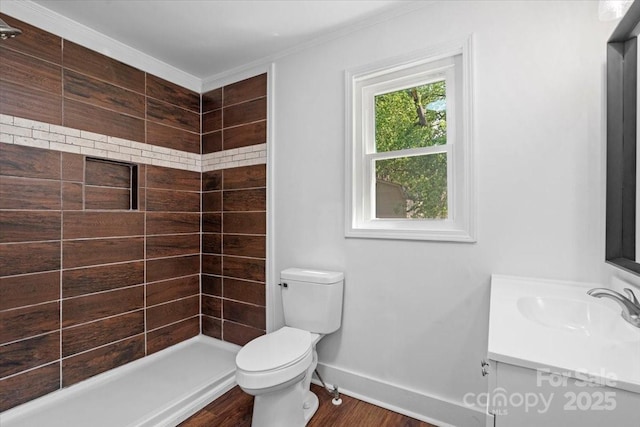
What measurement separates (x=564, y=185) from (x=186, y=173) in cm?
255

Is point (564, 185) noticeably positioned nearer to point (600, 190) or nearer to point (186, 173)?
point (600, 190)

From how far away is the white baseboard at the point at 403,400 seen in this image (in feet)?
5.35

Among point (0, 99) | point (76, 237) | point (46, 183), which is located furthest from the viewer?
point (76, 237)

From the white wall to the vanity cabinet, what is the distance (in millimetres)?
902

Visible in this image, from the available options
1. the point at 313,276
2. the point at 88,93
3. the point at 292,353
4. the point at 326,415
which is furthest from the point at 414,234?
the point at 88,93

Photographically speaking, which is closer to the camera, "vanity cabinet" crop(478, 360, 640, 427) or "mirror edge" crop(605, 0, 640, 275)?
"vanity cabinet" crop(478, 360, 640, 427)

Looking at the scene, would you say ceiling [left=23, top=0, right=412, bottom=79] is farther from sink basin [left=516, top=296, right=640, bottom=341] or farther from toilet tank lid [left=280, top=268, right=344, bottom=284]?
sink basin [left=516, top=296, right=640, bottom=341]

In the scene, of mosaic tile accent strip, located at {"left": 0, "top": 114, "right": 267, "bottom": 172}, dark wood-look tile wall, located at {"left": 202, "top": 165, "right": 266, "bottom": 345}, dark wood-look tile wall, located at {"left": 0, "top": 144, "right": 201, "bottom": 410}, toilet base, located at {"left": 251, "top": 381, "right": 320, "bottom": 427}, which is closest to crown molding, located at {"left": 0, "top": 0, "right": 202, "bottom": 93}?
mosaic tile accent strip, located at {"left": 0, "top": 114, "right": 267, "bottom": 172}

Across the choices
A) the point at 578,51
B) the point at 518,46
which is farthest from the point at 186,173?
the point at 578,51

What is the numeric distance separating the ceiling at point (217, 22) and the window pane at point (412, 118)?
0.49m

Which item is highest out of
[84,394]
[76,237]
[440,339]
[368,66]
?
[368,66]

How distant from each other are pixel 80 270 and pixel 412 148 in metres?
2.20

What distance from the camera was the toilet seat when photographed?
4.77 ft

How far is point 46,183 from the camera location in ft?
5.99
